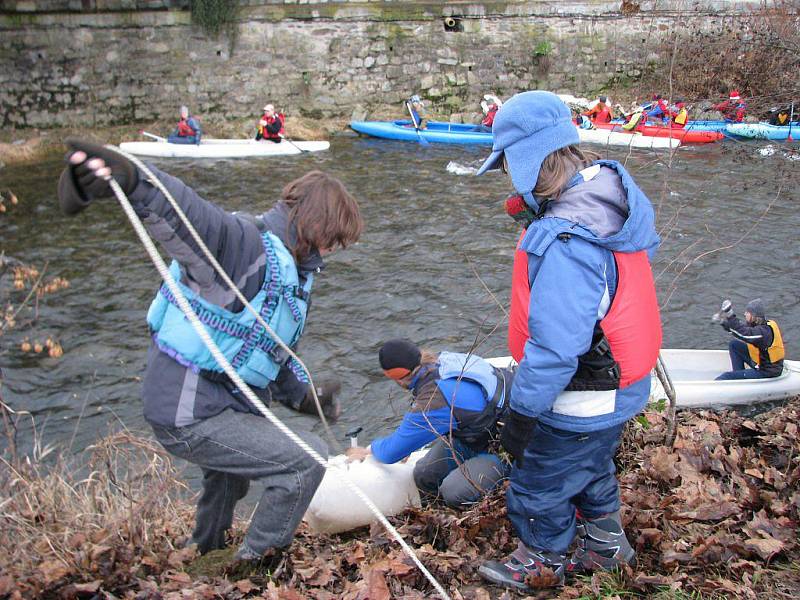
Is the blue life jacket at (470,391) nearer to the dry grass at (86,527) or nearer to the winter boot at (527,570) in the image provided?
the winter boot at (527,570)

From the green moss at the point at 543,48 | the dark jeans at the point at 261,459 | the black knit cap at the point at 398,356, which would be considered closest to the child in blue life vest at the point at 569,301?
the dark jeans at the point at 261,459

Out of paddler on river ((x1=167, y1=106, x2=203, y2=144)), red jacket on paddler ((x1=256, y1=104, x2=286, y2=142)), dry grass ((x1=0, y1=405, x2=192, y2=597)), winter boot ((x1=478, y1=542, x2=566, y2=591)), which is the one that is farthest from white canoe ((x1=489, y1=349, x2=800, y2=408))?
paddler on river ((x1=167, y1=106, x2=203, y2=144))

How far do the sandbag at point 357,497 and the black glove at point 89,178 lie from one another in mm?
2097

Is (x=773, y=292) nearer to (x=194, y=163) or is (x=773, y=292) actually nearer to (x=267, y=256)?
(x=267, y=256)

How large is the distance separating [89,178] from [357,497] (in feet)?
8.11

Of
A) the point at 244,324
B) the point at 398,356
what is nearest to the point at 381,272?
the point at 398,356

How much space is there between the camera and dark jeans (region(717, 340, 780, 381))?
24.4 feet

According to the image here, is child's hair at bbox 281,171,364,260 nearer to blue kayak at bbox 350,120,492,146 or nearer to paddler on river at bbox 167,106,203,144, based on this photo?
paddler on river at bbox 167,106,203,144

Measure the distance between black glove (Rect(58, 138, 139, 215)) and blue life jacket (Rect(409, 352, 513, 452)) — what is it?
215cm

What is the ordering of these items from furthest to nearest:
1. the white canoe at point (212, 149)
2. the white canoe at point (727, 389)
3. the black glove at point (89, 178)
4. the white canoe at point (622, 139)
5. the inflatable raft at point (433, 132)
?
1. the inflatable raft at point (433, 132)
2. the white canoe at point (212, 149)
3. the white canoe at point (622, 139)
4. the white canoe at point (727, 389)
5. the black glove at point (89, 178)

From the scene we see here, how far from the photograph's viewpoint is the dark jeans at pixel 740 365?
7.45 m

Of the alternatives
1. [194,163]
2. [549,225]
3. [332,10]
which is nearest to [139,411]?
A: [549,225]

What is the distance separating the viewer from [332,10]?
20.8m

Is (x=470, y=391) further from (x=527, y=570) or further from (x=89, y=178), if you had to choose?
(x=89, y=178)
